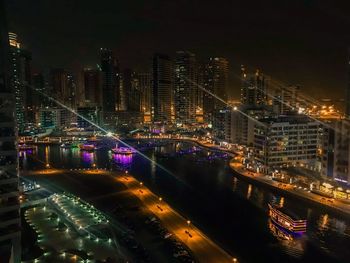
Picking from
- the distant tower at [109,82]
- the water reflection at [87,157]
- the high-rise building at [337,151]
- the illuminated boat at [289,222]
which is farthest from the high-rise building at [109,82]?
the illuminated boat at [289,222]

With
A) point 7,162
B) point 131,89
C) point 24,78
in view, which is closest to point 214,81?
point 131,89

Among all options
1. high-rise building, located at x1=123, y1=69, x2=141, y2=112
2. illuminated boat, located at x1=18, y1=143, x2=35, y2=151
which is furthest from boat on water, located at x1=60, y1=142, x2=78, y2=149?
high-rise building, located at x1=123, y1=69, x2=141, y2=112

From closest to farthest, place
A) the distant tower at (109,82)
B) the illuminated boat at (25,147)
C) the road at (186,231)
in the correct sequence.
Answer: the road at (186,231)
the illuminated boat at (25,147)
the distant tower at (109,82)

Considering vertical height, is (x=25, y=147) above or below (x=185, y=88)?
below

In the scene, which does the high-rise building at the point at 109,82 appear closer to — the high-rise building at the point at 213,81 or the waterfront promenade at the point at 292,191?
the high-rise building at the point at 213,81

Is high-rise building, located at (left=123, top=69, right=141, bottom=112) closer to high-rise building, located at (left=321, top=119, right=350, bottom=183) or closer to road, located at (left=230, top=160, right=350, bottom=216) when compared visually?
road, located at (left=230, top=160, right=350, bottom=216)

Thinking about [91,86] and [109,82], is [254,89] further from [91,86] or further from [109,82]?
[91,86]

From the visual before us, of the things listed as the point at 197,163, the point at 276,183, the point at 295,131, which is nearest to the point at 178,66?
the point at 197,163
